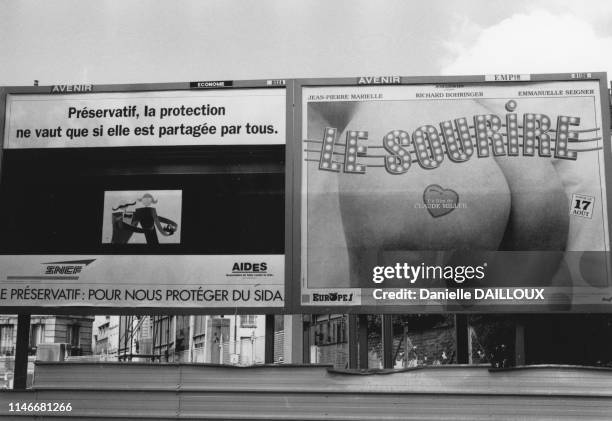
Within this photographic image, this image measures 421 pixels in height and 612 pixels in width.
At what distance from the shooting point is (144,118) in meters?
9.24

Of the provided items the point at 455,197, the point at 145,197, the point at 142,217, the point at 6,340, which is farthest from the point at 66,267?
the point at 6,340

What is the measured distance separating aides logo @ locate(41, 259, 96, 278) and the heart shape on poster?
13.1 ft

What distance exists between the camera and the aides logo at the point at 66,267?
8.90 m

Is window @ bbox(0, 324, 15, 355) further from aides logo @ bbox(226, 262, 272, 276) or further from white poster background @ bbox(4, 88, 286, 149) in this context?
aides logo @ bbox(226, 262, 272, 276)

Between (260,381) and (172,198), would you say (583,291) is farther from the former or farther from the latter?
(172,198)

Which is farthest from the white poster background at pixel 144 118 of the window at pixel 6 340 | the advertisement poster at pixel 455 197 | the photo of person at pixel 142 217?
the window at pixel 6 340

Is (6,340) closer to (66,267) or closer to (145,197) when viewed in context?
(66,267)

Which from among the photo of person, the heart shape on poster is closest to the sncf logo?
the photo of person

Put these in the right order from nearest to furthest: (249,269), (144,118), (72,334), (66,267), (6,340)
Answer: (249,269) < (66,267) < (144,118) < (6,340) < (72,334)

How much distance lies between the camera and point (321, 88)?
29.8 feet

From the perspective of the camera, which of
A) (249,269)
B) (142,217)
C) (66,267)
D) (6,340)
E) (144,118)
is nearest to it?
(249,269)

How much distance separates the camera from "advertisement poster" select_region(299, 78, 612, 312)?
28.0 ft

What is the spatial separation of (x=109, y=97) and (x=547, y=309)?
5.78 metres

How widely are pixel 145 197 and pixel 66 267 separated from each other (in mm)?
1239
